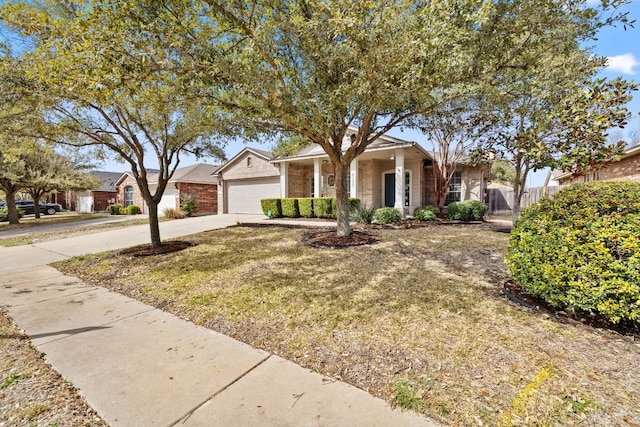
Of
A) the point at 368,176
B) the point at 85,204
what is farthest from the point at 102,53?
the point at 85,204

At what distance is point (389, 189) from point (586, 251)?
13.0 metres

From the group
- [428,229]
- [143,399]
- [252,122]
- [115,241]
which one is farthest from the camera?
[428,229]

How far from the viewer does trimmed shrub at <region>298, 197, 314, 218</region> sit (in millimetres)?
14633

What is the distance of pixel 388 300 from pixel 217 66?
15.5 feet

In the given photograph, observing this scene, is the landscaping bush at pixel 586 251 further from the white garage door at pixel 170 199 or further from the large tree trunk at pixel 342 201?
the white garage door at pixel 170 199

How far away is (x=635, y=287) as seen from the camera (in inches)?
106

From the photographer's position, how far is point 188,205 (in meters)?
19.4

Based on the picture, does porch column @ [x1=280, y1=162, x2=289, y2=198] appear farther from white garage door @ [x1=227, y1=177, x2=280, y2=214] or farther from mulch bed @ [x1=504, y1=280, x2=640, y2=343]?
mulch bed @ [x1=504, y1=280, x2=640, y2=343]

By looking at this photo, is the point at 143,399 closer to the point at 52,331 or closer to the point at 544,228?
the point at 52,331

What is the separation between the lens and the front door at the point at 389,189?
15.6m

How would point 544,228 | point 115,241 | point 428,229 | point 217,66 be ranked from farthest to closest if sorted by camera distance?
1. point 428,229
2. point 115,241
3. point 217,66
4. point 544,228

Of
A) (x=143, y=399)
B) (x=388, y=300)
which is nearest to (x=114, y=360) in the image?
(x=143, y=399)

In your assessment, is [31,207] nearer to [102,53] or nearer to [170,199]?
[170,199]

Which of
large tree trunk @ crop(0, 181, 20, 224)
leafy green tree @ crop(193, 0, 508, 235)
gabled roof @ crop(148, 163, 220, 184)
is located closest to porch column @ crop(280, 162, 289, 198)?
gabled roof @ crop(148, 163, 220, 184)
